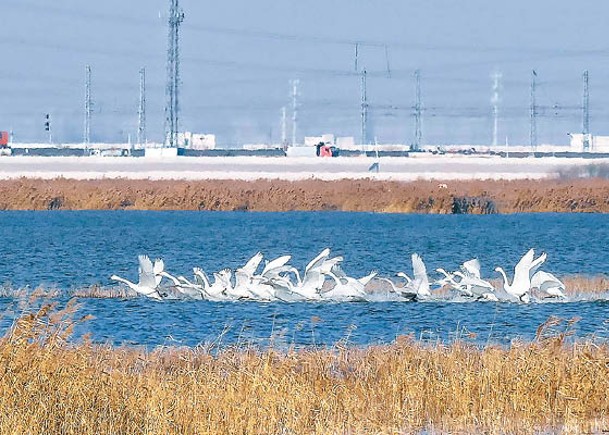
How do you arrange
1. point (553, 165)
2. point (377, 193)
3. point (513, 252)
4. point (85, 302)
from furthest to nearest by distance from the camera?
point (553, 165)
point (377, 193)
point (513, 252)
point (85, 302)

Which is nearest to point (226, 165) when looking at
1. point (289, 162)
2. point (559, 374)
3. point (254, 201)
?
point (289, 162)

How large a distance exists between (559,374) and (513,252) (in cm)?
3077

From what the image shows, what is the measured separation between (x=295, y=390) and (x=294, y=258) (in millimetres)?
27988

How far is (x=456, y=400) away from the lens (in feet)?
45.6

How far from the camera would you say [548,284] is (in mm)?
24953

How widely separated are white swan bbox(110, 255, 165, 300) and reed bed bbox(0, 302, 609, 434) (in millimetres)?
9115

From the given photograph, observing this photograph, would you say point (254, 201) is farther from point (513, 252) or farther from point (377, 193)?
point (513, 252)

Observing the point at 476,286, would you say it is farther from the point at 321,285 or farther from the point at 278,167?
the point at 278,167

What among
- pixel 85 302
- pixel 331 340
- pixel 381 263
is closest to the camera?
pixel 331 340

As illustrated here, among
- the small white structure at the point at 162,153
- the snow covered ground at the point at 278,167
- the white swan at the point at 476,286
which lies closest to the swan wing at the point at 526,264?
the white swan at the point at 476,286

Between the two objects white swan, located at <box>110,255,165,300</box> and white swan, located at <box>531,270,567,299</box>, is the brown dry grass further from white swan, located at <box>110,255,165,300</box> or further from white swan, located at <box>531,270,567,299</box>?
white swan, located at <box>110,255,165,300</box>

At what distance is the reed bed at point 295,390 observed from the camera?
40.7ft

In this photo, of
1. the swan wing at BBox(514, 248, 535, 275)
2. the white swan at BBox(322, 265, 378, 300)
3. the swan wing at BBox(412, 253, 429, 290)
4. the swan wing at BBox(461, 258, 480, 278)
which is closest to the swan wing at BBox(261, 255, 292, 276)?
the white swan at BBox(322, 265, 378, 300)

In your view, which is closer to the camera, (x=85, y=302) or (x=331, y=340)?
(x=331, y=340)
